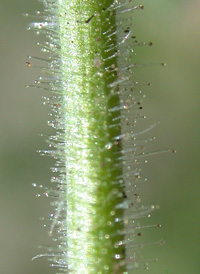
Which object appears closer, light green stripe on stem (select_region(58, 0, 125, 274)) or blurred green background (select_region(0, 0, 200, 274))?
light green stripe on stem (select_region(58, 0, 125, 274))

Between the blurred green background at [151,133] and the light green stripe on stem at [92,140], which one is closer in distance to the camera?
the light green stripe on stem at [92,140]

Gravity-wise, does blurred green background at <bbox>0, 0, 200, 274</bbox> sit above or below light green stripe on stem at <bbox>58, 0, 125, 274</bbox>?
above

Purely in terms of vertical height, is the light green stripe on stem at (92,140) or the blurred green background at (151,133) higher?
the blurred green background at (151,133)

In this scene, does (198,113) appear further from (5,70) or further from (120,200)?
(120,200)

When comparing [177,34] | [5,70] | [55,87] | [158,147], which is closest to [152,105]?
[158,147]
